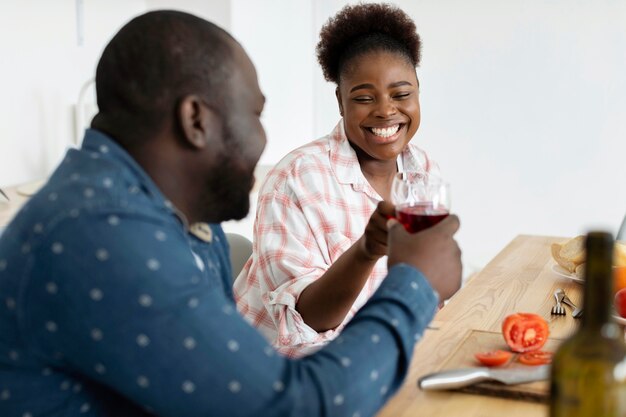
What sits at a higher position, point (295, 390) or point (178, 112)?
point (178, 112)

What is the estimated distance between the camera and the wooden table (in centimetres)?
123

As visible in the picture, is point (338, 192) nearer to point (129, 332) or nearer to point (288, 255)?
point (288, 255)

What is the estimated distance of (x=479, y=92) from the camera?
14.0 ft

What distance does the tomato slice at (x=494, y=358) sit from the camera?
53.6 inches

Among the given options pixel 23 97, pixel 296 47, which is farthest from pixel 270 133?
pixel 23 97

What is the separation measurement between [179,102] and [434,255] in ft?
1.27

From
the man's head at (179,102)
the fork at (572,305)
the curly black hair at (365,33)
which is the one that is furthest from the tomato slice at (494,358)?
the curly black hair at (365,33)

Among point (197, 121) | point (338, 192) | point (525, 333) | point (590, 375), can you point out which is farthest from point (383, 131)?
point (590, 375)

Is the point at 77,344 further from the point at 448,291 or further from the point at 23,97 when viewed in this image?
the point at 23,97

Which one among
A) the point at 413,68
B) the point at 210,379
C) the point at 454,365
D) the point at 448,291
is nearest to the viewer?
the point at 210,379

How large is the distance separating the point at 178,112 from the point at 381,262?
44.0 inches

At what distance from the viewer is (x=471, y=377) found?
4.18 feet

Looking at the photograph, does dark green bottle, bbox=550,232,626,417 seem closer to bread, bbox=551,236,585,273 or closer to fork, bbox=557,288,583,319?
fork, bbox=557,288,583,319

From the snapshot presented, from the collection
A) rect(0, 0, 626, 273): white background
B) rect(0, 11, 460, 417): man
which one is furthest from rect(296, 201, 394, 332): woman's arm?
rect(0, 0, 626, 273): white background
